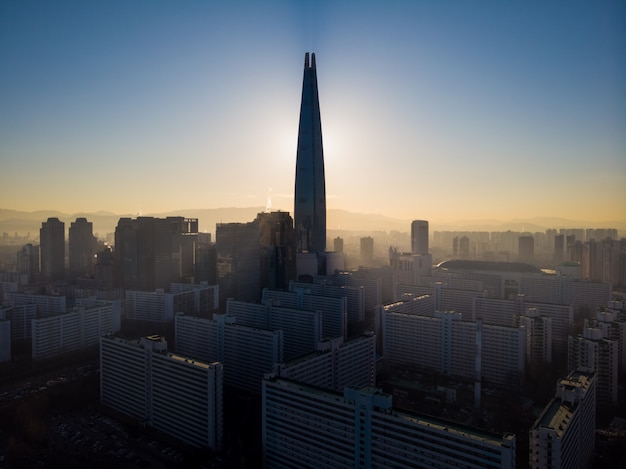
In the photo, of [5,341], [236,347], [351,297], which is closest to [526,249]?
[351,297]

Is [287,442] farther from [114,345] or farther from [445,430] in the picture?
[114,345]

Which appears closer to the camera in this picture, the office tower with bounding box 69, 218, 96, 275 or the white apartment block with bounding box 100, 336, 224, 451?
the white apartment block with bounding box 100, 336, 224, 451

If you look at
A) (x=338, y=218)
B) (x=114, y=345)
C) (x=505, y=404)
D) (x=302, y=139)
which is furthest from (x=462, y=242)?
(x=114, y=345)

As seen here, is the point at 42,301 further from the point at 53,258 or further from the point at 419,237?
the point at 419,237

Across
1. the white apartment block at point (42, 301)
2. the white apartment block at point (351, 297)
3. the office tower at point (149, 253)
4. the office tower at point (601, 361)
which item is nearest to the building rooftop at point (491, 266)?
the white apartment block at point (351, 297)

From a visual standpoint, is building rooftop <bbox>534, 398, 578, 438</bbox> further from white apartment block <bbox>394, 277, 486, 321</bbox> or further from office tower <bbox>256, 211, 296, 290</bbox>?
office tower <bbox>256, 211, 296, 290</bbox>

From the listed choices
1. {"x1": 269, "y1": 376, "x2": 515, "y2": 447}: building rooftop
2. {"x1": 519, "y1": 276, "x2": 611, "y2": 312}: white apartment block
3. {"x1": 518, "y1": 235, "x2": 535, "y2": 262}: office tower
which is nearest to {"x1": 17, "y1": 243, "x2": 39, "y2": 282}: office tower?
{"x1": 269, "y1": 376, "x2": 515, "y2": 447}: building rooftop
